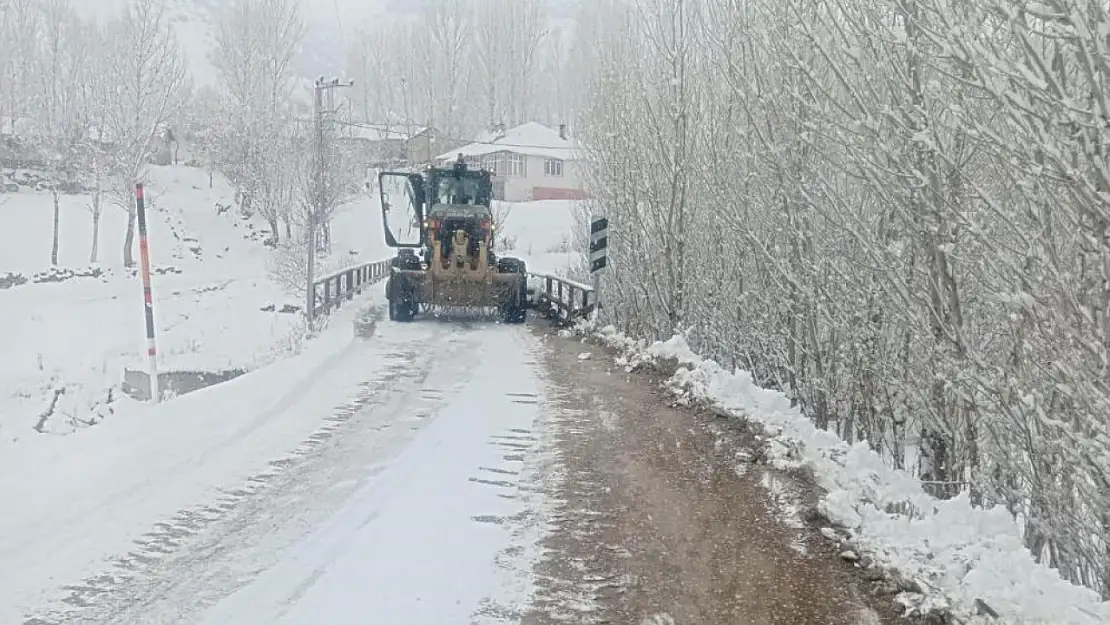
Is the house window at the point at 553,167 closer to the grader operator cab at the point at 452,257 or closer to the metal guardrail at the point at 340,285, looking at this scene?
the metal guardrail at the point at 340,285

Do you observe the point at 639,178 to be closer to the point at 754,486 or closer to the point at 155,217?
the point at 754,486

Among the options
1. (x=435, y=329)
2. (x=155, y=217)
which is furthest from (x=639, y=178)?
(x=155, y=217)

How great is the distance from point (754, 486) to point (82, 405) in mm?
15850

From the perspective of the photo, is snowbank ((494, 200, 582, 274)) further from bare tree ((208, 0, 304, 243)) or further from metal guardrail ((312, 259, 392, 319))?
bare tree ((208, 0, 304, 243))

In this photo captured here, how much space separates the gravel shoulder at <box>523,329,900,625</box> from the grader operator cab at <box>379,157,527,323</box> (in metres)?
9.89

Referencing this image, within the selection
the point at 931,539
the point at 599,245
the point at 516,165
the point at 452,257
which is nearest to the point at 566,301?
the point at 452,257

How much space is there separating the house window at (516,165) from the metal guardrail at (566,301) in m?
38.5

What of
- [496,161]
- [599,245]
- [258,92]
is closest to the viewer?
[599,245]

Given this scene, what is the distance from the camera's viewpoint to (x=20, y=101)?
175 feet

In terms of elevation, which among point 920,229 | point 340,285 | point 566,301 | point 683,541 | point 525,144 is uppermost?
point 525,144

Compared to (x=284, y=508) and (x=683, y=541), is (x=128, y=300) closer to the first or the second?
(x=284, y=508)

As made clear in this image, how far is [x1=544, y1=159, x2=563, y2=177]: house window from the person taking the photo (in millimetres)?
63000

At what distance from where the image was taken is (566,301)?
69.5 feet

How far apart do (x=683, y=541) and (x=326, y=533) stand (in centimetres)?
215
